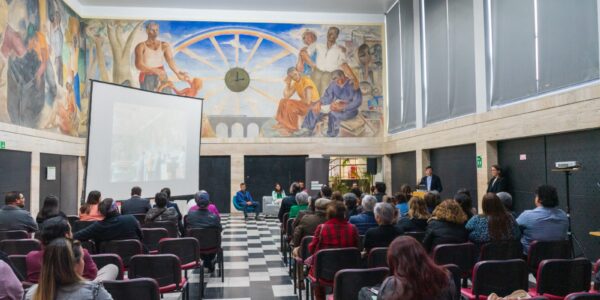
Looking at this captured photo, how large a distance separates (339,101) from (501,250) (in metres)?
14.0

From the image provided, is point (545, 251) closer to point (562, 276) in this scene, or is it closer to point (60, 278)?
point (562, 276)

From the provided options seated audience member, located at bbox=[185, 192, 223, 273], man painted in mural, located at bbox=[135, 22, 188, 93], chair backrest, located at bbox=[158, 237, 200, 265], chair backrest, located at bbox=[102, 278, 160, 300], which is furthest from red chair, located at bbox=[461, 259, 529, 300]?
man painted in mural, located at bbox=[135, 22, 188, 93]

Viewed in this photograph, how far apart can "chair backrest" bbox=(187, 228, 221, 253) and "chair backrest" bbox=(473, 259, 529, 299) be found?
3790mm

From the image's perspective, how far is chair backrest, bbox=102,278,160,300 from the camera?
10.1 feet

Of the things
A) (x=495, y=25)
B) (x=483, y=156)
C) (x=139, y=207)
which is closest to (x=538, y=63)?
(x=495, y=25)

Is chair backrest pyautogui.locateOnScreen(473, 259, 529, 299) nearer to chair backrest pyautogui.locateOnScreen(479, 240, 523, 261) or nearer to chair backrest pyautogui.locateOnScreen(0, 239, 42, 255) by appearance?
chair backrest pyautogui.locateOnScreen(479, 240, 523, 261)

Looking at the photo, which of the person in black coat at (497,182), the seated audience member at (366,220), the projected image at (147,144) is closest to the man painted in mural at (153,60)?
the projected image at (147,144)

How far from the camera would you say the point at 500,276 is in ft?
11.6

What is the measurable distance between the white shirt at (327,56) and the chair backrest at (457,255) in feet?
47.1

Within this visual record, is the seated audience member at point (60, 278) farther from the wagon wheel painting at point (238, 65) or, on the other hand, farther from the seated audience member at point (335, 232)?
the wagon wheel painting at point (238, 65)

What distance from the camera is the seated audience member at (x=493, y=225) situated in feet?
15.0

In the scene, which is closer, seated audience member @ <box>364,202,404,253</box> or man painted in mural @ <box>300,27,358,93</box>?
seated audience member @ <box>364,202,404,253</box>

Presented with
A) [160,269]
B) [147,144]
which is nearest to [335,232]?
[160,269]

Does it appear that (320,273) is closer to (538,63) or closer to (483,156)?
(538,63)
